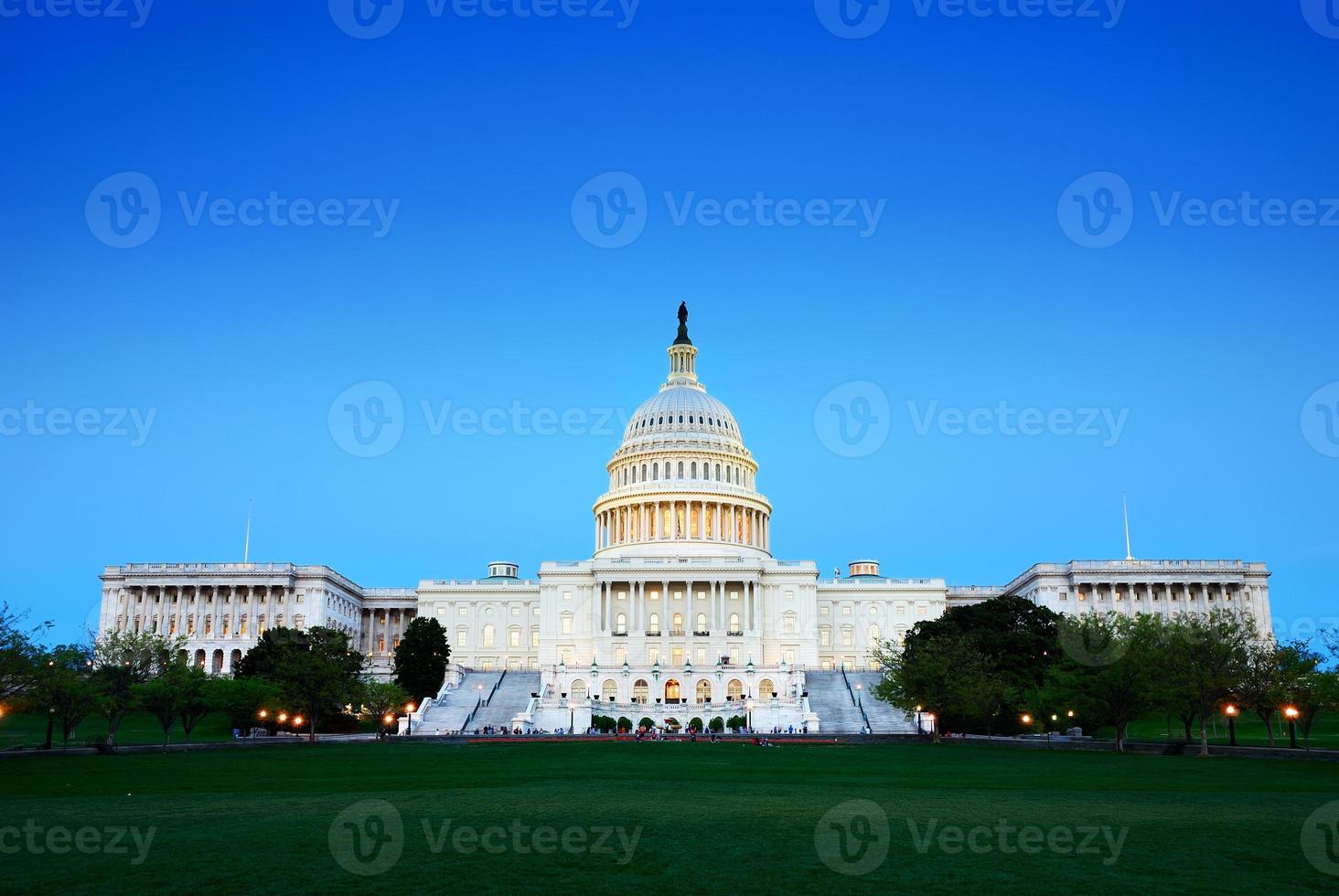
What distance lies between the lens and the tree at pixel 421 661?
4178 inches

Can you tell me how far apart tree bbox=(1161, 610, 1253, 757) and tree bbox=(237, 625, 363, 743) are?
48948mm

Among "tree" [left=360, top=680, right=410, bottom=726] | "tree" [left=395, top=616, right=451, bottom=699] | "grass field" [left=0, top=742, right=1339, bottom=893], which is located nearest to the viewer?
"grass field" [left=0, top=742, right=1339, bottom=893]

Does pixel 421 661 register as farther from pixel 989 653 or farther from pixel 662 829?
pixel 662 829

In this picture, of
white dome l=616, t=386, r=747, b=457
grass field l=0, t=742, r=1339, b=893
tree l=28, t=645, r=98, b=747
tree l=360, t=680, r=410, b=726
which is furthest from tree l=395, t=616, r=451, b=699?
grass field l=0, t=742, r=1339, b=893

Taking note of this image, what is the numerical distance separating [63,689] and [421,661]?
50.8 m

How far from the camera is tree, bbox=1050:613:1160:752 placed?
62.2 meters

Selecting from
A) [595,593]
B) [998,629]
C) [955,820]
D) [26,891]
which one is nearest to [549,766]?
[955,820]

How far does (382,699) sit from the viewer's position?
86.3 m

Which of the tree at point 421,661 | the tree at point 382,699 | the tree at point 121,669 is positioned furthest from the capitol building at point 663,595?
the tree at point 121,669

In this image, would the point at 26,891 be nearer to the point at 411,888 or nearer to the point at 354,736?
the point at 411,888

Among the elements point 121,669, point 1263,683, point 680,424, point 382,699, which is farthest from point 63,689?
point 680,424

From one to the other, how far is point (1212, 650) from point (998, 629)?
40247 mm

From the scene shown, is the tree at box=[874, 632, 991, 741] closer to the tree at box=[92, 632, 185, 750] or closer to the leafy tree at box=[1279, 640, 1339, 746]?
the leafy tree at box=[1279, 640, 1339, 746]

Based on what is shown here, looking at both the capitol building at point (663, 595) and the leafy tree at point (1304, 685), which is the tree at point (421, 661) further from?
the leafy tree at point (1304, 685)
